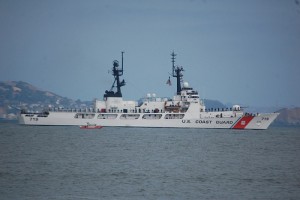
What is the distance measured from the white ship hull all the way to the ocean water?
3233 cm

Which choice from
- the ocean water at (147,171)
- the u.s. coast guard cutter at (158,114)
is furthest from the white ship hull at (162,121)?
the ocean water at (147,171)

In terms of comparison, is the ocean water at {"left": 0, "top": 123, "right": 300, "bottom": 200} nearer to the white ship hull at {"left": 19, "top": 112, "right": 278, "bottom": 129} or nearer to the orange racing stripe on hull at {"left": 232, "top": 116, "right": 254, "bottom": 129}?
the orange racing stripe on hull at {"left": 232, "top": 116, "right": 254, "bottom": 129}

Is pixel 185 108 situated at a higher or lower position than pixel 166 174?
higher

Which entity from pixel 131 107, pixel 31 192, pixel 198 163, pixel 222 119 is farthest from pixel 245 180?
pixel 131 107

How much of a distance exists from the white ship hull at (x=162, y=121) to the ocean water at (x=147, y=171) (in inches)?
1273

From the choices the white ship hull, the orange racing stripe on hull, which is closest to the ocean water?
the orange racing stripe on hull

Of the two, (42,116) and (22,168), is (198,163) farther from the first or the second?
(42,116)

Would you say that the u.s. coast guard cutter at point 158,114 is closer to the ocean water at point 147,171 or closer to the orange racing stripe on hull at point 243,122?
the orange racing stripe on hull at point 243,122

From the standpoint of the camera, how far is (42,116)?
372 ft

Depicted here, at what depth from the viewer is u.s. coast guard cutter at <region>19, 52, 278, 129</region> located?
10081 cm

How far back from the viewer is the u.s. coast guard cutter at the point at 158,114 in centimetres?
10081

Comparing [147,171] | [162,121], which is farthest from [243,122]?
[147,171]

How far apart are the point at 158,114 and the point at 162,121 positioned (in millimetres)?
1383

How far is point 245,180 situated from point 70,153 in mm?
21364
